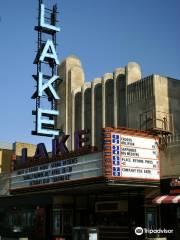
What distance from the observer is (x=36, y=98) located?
39031 millimetres

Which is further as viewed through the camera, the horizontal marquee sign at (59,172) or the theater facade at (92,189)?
the horizontal marquee sign at (59,172)

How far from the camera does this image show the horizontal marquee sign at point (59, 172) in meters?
24.9

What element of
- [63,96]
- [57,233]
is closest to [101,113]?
[63,96]

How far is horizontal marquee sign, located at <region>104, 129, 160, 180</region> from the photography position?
77.6 feet

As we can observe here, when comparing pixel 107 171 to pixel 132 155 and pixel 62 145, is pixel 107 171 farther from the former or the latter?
pixel 62 145

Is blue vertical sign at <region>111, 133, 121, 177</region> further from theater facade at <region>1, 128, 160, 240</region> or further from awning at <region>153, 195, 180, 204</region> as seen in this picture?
awning at <region>153, 195, 180, 204</region>

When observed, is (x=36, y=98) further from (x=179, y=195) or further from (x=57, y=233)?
(x=179, y=195)

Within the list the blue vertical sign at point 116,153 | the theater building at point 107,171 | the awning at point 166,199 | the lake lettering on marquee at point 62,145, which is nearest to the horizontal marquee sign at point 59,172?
the theater building at point 107,171

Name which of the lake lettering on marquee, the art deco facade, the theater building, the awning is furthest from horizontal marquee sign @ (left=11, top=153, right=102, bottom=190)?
the art deco facade

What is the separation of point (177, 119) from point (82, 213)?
52.0 ft

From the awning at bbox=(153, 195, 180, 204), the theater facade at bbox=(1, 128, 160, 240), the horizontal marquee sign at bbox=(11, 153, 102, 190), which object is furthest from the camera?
the horizontal marquee sign at bbox=(11, 153, 102, 190)

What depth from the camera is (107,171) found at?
2338 centimetres

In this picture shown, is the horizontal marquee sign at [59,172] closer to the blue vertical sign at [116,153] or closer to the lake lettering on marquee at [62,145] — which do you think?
the lake lettering on marquee at [62,145]

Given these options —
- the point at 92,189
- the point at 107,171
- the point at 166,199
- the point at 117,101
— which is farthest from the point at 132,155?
the point at 117,101
